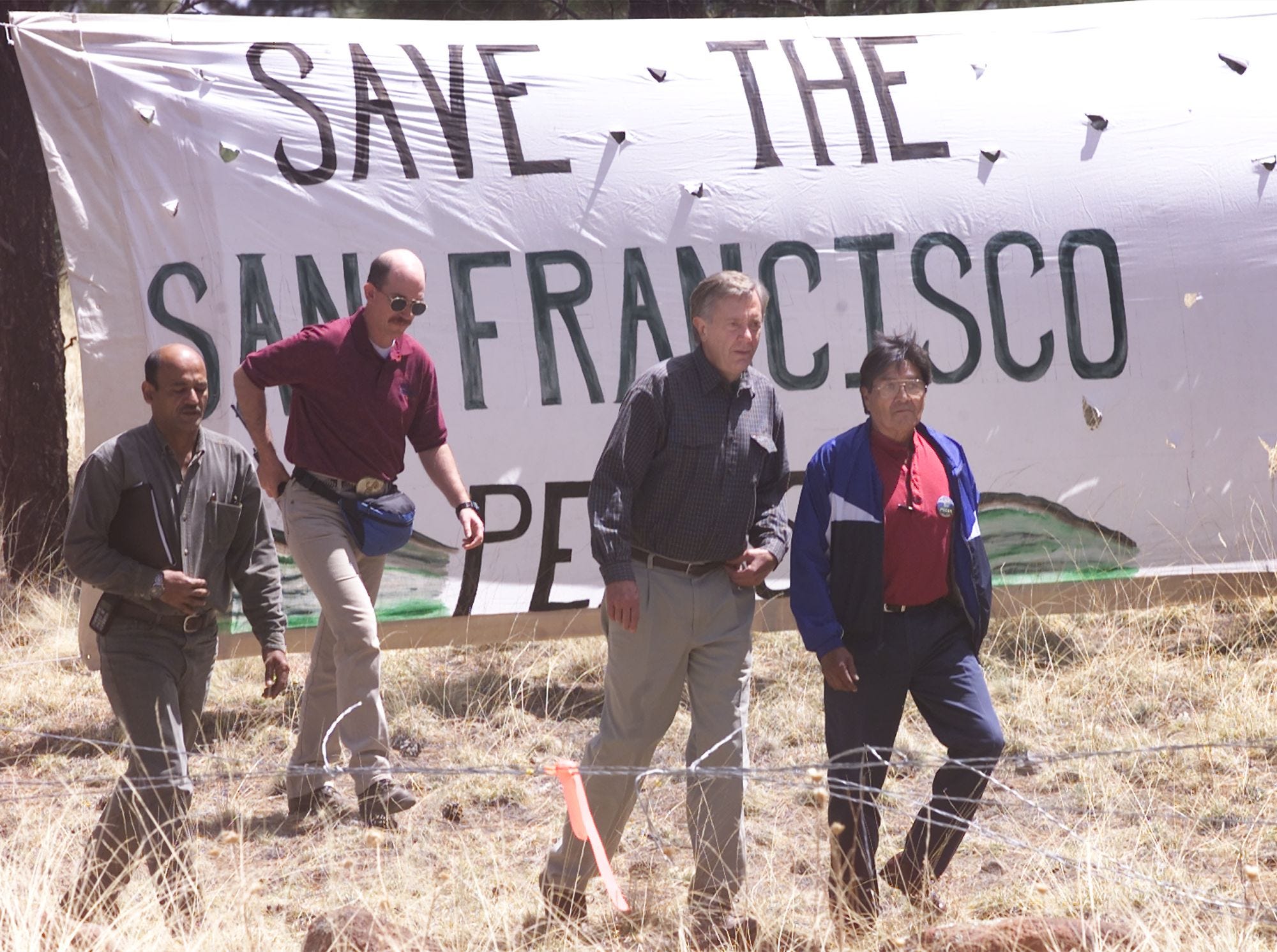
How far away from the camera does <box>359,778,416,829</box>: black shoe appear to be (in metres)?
5.01

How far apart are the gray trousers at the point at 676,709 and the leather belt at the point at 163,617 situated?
1.12 metres

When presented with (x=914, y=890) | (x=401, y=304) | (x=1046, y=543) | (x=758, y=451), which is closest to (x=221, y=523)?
(x=401, y=304)

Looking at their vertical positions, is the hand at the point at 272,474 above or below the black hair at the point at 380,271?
below

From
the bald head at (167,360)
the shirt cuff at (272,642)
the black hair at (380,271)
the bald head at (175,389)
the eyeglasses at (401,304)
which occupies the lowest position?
the shirt cuff at (272,642)

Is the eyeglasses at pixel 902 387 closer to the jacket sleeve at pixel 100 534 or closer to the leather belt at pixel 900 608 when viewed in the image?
the leather belt at pixel 900 608

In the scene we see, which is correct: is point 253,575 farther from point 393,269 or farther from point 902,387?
point 902,387

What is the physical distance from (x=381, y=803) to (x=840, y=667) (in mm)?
1844

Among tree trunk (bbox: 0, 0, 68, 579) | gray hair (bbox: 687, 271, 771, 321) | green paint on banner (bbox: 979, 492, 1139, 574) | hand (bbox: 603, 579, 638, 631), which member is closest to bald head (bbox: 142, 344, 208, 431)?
hand (bbox: 603, 579, 638, 631)

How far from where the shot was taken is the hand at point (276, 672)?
13.6 ft

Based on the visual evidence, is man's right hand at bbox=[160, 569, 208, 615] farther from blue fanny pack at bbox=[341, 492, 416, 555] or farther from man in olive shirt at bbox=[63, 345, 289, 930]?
blue fanny pack at bbox=[341, 492, 416, 555]

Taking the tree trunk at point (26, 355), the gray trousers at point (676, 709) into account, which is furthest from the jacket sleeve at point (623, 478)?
the tree trunk at point (26, 355)

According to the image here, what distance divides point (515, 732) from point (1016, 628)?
2.64 meters

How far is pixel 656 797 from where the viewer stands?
5461mm

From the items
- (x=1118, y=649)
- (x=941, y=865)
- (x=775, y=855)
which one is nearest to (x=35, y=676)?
(x=775, y=855)
